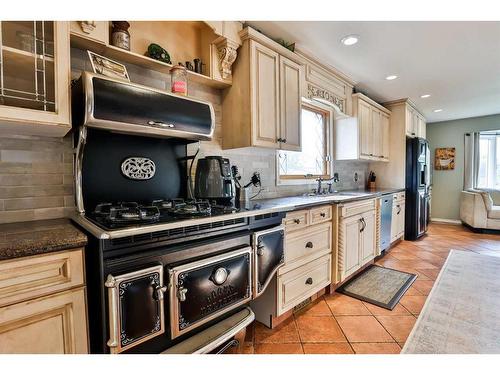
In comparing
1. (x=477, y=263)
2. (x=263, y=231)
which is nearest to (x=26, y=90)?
(x=263, y=231)

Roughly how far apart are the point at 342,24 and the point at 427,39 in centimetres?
91

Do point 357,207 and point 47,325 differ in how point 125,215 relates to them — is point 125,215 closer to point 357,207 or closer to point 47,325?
point 47,325

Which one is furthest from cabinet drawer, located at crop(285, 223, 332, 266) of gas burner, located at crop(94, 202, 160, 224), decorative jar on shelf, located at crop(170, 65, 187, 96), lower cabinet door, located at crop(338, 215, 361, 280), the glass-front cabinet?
the glass-front cabinet

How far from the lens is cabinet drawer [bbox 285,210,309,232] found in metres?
1.77

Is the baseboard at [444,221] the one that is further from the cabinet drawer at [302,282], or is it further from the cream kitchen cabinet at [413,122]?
the cabinet drawer at [302,282]

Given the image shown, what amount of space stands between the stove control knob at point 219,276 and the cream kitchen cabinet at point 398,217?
10.5 ft

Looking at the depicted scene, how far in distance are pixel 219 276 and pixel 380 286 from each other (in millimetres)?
1989

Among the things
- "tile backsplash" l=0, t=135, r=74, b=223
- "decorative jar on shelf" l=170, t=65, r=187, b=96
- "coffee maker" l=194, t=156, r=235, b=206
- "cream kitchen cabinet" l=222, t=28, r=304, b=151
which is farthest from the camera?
"cream kitchen cabinet" l=222, t=28, r=304, b=151

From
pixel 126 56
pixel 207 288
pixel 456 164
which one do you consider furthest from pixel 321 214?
pixel 456 164

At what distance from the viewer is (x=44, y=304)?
2.91 ft

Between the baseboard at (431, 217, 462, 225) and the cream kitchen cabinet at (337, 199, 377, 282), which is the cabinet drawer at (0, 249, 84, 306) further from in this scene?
the baseboard at (431, 217, 462, 225)

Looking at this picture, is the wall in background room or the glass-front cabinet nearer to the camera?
the glass-front cabinet

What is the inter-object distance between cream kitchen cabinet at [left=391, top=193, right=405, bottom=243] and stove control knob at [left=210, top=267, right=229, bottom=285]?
320cm
